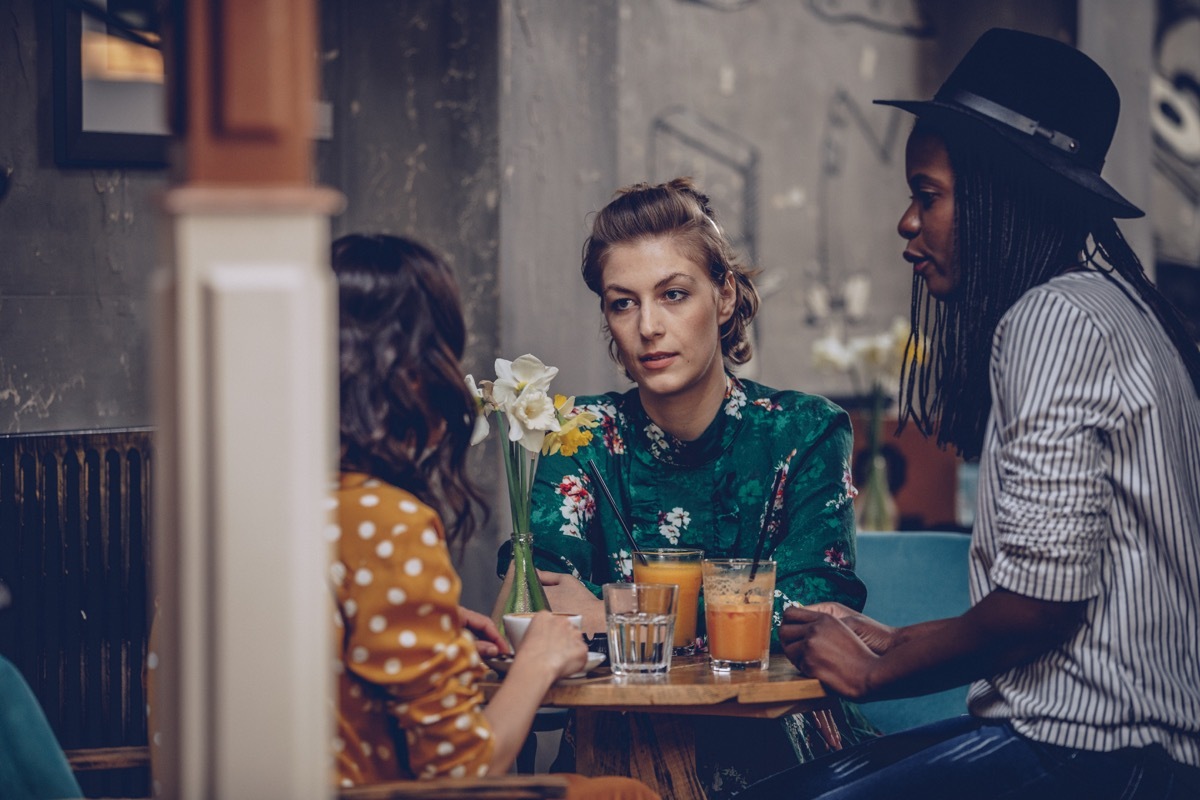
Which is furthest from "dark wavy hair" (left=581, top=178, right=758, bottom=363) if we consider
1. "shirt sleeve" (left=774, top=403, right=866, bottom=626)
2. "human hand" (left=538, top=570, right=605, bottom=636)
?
"human hand" (left=538, top=570, right=605, bottom=636)

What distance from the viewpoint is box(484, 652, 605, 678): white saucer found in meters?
1.88

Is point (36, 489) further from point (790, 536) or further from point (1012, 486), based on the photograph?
point (1012, 486)

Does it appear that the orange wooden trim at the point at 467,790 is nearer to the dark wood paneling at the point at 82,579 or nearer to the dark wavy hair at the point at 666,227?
the dark wavy hair at the point at 666,227

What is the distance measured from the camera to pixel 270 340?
1.09 metres

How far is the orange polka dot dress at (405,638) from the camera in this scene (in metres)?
1.48

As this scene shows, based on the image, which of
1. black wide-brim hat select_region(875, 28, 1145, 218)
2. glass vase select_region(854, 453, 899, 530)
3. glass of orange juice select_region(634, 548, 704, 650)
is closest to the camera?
black wide-brim hat select_region(875, 28, 1145, 218)

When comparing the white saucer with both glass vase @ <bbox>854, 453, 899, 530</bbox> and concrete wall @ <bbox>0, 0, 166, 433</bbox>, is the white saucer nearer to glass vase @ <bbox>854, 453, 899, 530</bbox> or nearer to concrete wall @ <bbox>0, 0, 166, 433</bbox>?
concrete wall @ <bbox>0, 0, 166, 433</bbox>

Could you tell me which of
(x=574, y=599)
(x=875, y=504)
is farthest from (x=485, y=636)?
(x=875, y=504)

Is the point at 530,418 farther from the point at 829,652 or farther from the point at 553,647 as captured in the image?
the point at 829,652

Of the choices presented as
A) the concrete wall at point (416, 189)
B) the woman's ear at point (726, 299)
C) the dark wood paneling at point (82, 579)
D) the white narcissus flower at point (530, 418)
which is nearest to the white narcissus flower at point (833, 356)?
the concrete wall at point (416, 189)

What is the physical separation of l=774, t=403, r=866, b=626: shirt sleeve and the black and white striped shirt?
63 cm

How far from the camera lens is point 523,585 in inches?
82.4

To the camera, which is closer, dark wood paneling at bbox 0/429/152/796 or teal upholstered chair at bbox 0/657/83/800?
teal upholstered chair at bbox 0/657/83/800

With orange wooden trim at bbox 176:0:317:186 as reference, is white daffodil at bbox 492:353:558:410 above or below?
below
